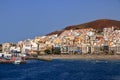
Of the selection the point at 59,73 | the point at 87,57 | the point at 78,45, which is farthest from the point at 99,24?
the point at 59,73

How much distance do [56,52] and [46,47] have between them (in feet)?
20.8

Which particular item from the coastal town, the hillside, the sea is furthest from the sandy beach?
the sea

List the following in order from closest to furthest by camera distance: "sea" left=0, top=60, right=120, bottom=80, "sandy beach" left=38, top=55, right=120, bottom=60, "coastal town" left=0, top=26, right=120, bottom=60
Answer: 1. "sea" left=0, top=60, right=120, bottom=80
2. "sandy beach" left=38, top=55, right=120, bottom=60
3. "coastal town" left=0, top=26, right=120, bottom=60

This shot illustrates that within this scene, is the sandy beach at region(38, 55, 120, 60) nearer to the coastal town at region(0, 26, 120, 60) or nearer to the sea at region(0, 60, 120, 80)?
the coastal town at region(0, 26, 120, 60)

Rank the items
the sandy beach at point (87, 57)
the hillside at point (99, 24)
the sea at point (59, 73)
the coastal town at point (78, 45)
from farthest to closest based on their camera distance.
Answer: the hillside at point (99, 24), the coastal town at point (78, 45), the sandy beach at point (87, 57), the sea at point (59, 73)

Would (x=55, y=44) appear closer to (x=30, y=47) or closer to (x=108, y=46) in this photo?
(x=30, y=47)

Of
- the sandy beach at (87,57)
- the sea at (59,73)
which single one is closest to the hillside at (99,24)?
the sandy beach at (87,57)

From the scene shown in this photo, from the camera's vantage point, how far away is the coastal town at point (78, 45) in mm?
134000

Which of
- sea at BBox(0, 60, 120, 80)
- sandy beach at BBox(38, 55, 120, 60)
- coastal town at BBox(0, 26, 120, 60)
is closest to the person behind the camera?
sea at BBox(0, 60, 120, 80)

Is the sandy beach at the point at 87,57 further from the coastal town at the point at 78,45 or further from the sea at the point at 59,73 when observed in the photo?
the sea at the point at 59,73

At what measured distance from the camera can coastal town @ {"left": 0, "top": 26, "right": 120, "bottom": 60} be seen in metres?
134

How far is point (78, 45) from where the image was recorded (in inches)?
5394

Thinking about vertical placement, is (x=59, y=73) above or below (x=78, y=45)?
below

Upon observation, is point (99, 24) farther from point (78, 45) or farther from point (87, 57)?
point (87, 57)
